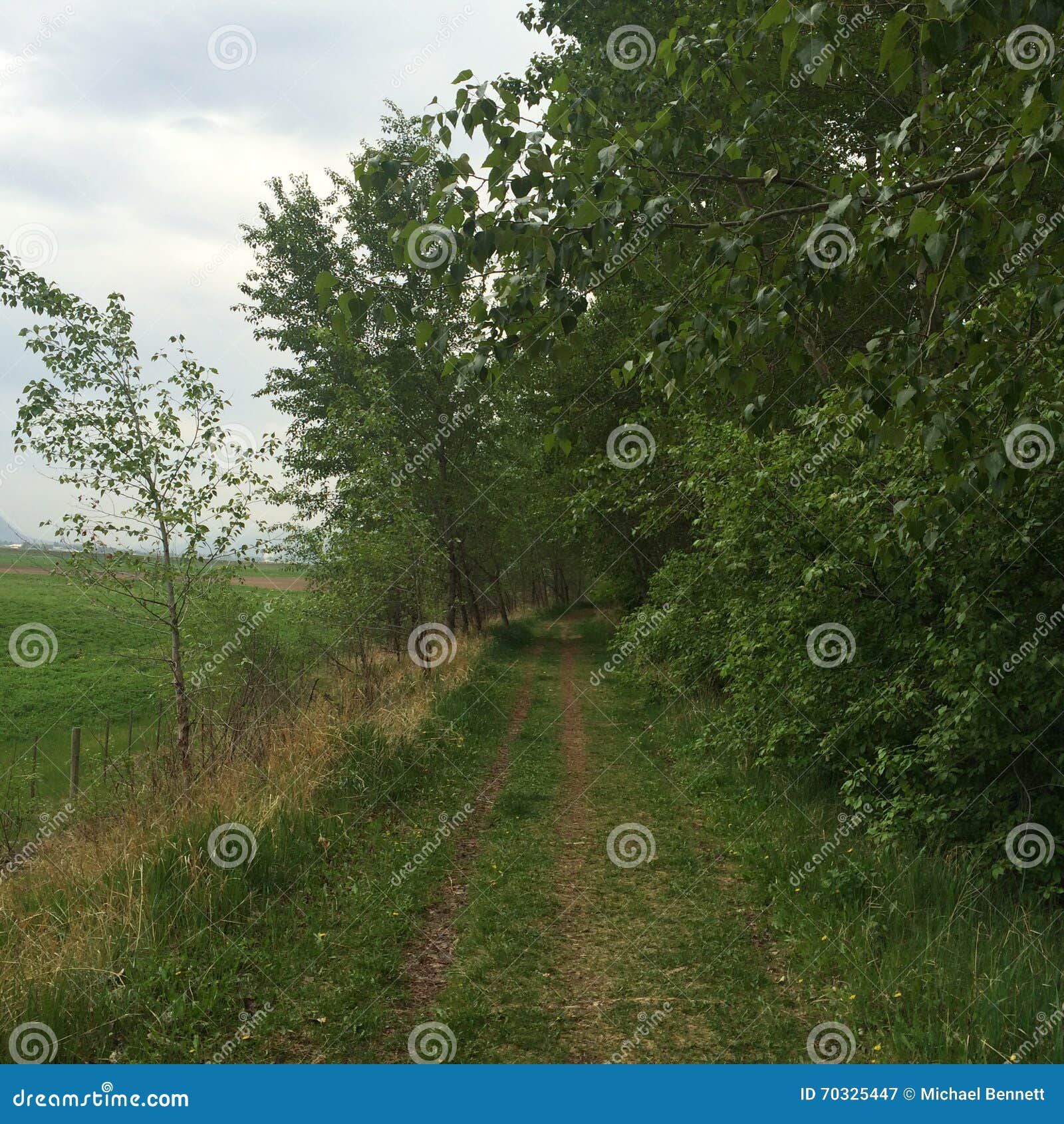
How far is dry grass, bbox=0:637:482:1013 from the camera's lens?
446 centimetres

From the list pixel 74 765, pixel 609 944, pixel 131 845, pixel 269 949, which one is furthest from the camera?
pixel 74 765

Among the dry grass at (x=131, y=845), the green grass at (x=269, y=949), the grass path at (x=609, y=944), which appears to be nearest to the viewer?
the green grass at (x=269, y=949)

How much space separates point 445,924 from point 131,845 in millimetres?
2274

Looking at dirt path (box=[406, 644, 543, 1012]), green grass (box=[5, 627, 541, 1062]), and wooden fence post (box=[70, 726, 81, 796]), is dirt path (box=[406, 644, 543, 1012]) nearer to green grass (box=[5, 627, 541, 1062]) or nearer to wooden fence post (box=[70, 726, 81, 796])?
green grass (box=[5, 627, 541, 1062])

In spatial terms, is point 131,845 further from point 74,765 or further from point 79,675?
point 79,675

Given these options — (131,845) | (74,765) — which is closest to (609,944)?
(131,845)

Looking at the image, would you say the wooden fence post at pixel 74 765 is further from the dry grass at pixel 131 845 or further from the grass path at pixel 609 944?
the grass path at pixel 609 944

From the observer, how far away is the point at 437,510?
69.7ft

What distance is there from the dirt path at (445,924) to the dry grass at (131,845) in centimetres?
146

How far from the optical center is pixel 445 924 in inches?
222

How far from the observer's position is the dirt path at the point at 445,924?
476 centimetres

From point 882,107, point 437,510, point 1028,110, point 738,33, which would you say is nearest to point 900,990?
point 1028,110

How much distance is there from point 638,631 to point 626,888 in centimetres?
517

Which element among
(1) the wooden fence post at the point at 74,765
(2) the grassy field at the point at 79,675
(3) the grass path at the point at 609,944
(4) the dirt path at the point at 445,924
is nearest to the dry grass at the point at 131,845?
(1) the wooden fence post at the point at 74,765
